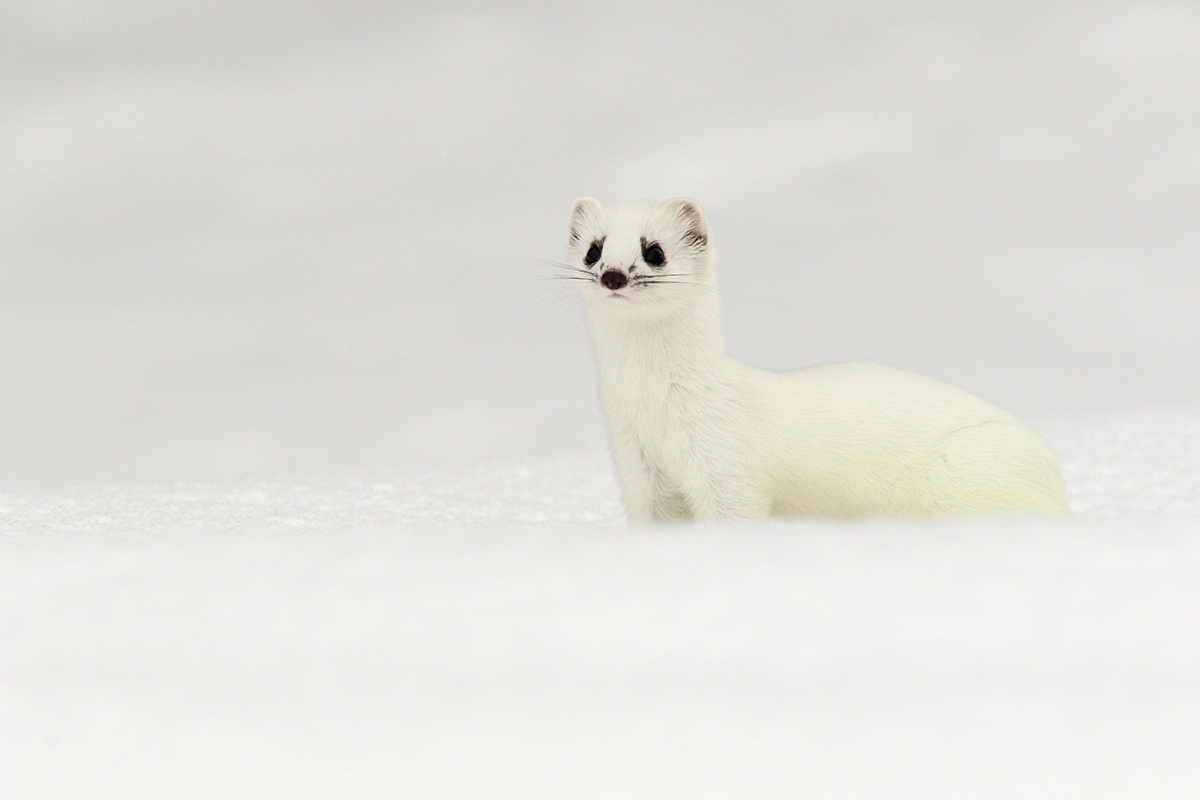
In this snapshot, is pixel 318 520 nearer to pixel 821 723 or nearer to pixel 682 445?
pixel 682 445

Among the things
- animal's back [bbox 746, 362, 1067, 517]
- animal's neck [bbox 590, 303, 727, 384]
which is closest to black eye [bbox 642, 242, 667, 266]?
animal's neck [bbox 590, 303, 727, 384]

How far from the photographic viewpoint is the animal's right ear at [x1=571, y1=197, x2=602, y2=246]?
2.73 meters

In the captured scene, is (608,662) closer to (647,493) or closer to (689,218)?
(647,493)

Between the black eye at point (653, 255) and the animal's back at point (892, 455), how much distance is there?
0.29m

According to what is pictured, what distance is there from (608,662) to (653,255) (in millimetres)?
1146

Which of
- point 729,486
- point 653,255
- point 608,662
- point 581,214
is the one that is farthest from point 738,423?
point 608,662

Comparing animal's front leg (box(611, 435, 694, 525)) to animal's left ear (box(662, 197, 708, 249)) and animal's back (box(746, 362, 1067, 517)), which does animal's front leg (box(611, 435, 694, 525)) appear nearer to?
animal's back (box(746, 362, 1067, 517))

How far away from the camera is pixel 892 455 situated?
264 cm

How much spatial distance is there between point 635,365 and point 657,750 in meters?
1.29

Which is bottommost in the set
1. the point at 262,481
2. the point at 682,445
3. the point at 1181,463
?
the point at 1181,463

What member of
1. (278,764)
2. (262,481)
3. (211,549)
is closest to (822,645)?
(278,764)

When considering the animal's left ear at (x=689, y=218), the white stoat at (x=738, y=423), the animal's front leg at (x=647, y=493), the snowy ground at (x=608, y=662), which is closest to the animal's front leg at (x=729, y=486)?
the white stoat at (x=738, y=423)

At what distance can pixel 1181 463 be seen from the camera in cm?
381

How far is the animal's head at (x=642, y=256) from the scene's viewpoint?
102 inches
